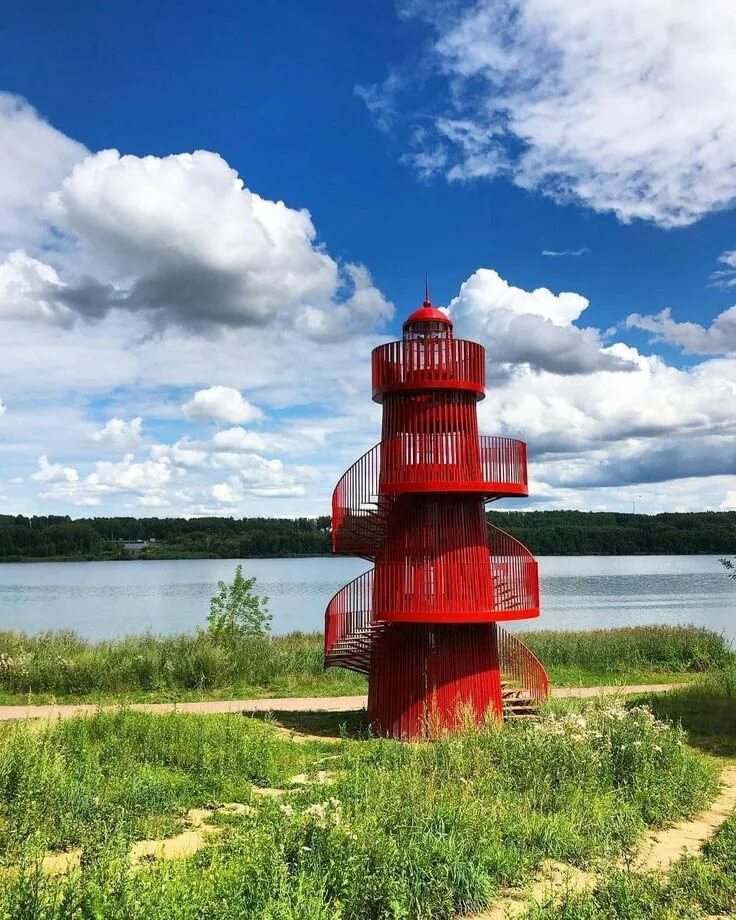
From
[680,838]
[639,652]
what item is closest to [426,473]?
[680,838]

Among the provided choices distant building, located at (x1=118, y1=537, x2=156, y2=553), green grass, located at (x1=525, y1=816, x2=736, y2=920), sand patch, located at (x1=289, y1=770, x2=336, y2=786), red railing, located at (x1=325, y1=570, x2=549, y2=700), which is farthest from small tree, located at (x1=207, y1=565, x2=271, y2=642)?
distant building, located at (x1=118, y1=537, x2=156, y2=553)

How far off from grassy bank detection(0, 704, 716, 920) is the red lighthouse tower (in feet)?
4.75

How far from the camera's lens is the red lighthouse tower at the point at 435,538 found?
14.1m

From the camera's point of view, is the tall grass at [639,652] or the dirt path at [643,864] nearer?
the dirt path at [643,864]

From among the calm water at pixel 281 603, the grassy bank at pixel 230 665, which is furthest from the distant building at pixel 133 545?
the grassy bank at pixel 230 665

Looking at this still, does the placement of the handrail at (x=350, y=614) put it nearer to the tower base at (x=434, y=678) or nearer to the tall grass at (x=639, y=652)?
the tower base at (x=434, y=678)

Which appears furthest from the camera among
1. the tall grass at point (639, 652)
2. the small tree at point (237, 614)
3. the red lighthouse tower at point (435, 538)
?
the tall grass at point (639, 652)

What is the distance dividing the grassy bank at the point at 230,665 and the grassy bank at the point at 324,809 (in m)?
7.86

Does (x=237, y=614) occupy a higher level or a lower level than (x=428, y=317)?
lower

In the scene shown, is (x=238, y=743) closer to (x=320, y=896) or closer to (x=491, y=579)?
(x=491, y=579)

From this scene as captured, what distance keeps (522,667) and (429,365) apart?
7125 millimetres

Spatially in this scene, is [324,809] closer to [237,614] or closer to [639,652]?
[237,614]

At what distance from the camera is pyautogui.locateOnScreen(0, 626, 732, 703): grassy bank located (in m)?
21.2

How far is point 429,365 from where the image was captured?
14.6 m
